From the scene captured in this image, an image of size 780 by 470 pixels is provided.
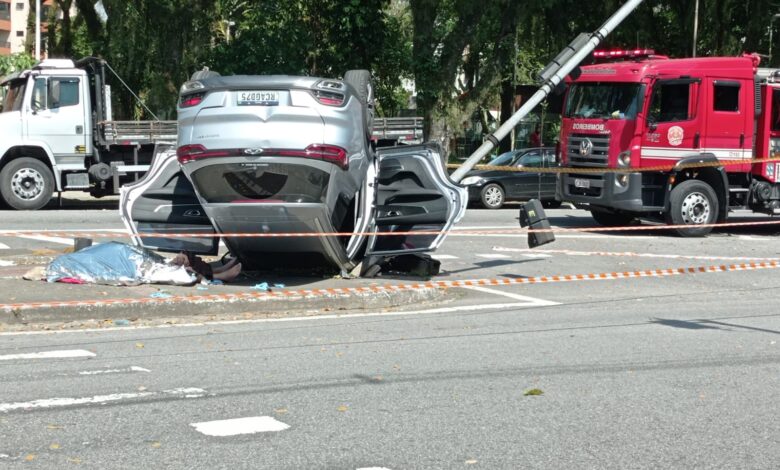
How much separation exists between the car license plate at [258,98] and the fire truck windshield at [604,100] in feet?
32.7

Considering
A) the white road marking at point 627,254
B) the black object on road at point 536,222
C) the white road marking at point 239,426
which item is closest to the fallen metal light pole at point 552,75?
the black object on road at point 536,222

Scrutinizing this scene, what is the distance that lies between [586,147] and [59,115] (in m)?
11.2

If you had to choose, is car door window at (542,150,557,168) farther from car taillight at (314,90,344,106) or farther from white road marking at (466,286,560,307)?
car taillight at (314,90,344,106)

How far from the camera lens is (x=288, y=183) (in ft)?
35.4

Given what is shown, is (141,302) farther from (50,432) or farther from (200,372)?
(50,432)

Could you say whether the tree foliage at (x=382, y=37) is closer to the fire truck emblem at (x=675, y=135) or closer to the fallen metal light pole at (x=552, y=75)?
the fire truck emblem at (x=675, y=135)

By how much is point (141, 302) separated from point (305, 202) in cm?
195

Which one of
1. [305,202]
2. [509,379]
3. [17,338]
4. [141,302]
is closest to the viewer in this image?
[509,379]

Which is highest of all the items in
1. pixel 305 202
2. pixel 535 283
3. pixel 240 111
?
pixel 240 111

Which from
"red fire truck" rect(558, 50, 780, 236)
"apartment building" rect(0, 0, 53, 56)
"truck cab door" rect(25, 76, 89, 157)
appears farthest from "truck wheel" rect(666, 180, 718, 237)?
"apartment building" rect(0, 0, 53, 56)

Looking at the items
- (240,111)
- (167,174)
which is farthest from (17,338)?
(167,174)

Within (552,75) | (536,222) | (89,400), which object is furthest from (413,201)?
(89,400)

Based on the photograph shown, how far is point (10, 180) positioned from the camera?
22188 millimetres

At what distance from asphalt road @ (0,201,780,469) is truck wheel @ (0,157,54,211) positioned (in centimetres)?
1349
